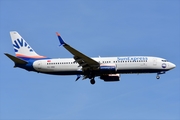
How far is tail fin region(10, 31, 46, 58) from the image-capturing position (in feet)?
264

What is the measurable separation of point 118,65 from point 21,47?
18.0 meters

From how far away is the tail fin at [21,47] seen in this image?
80331 mm

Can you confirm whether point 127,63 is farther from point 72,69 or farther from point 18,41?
point 18,41

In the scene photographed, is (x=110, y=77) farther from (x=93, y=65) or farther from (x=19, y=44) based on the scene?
(x=19, y=44)

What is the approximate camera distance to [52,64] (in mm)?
77062

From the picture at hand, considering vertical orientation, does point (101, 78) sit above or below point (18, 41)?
below

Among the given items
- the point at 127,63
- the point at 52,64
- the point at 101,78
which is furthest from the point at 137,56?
the point at 52,64

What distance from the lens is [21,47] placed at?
81.9 metres

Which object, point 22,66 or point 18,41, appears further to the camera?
point 18,41

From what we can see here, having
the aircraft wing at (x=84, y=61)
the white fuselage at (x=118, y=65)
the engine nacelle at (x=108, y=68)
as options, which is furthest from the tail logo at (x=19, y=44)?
the engine nacelle at (x=108, y=68)

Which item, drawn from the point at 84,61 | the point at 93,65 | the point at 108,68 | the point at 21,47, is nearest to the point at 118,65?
the point at 108,68

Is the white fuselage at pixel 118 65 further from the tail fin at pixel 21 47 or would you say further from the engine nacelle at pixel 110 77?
the engine nacelle at pixel 110 77

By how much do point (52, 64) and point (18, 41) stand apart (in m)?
9.52

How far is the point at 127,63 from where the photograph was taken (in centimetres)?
7450
